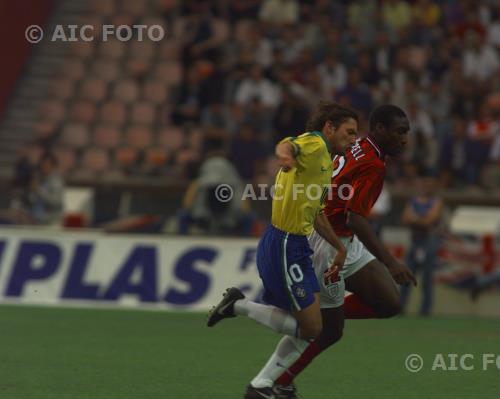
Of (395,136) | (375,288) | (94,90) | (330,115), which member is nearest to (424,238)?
(94,90)

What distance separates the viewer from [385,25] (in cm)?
2198

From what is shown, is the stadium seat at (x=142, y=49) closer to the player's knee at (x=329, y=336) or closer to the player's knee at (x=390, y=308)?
the player's knee at (x=390, y=308)

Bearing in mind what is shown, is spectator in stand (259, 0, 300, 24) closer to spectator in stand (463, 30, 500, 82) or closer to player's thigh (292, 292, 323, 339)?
spectator in stand (463, 30, 500, 82)

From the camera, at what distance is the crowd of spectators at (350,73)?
1995cm

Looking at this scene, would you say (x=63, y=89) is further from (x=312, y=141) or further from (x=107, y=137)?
(x=312, y=141)

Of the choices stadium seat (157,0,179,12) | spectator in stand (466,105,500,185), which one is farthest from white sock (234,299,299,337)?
stadium seat (157,0,179,12)

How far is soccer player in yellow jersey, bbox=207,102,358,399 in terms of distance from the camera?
796 centimetres

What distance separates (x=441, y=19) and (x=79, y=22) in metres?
6.76

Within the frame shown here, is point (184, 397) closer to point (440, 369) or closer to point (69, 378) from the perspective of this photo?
point (69, 378)

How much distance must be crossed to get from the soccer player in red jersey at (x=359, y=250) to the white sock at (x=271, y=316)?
7.7 inches

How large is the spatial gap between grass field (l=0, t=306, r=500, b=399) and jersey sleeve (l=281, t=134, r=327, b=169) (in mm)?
1819

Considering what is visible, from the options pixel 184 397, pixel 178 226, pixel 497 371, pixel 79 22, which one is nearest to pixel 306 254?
pixel 184 397

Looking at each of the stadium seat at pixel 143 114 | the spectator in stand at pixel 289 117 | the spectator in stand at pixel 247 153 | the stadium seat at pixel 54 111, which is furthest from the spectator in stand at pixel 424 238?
the stadium seat at pixel 54 111

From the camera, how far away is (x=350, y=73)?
798 inches
